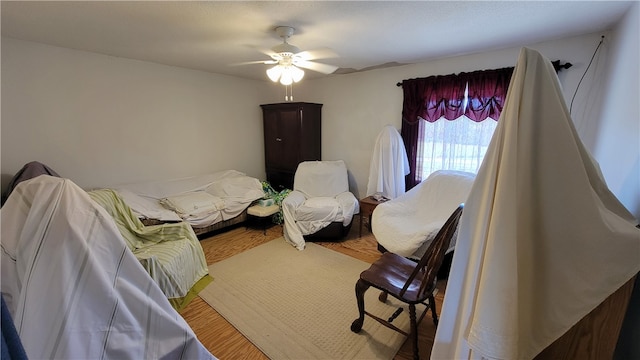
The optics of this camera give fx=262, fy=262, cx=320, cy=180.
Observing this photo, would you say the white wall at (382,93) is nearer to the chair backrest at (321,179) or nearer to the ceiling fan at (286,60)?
the chair backrest at (321,179)

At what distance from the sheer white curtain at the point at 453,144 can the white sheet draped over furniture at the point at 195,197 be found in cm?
234

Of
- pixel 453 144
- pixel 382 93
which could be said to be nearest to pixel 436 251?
pixel 453 144

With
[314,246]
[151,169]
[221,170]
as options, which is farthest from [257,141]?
[314,246]

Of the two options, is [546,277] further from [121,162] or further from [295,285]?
[121,162]

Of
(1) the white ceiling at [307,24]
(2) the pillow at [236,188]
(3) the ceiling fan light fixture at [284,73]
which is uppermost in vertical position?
(1) the white ceiling at [307,24]

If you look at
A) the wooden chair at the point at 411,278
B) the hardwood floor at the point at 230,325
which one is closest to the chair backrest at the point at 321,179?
the hardwood floor at the point at 230,325

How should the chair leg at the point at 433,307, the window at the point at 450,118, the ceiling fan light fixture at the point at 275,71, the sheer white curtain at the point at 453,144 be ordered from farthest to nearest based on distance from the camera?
the sheer white curtain at the point at 453,144 → the window at the point at 450,118 → the ceiling fan light fixture at the point at 275,71 → the chair leg at the point at 433,307

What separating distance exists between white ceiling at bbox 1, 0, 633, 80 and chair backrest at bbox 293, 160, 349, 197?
1558 mm

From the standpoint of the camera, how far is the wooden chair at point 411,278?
1574 millimetres

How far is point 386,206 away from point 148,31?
2.75 m

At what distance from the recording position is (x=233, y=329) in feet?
6.31

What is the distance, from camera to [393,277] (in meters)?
1.80

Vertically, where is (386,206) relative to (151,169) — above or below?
below

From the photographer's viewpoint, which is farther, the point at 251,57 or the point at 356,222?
the point at 356,222
